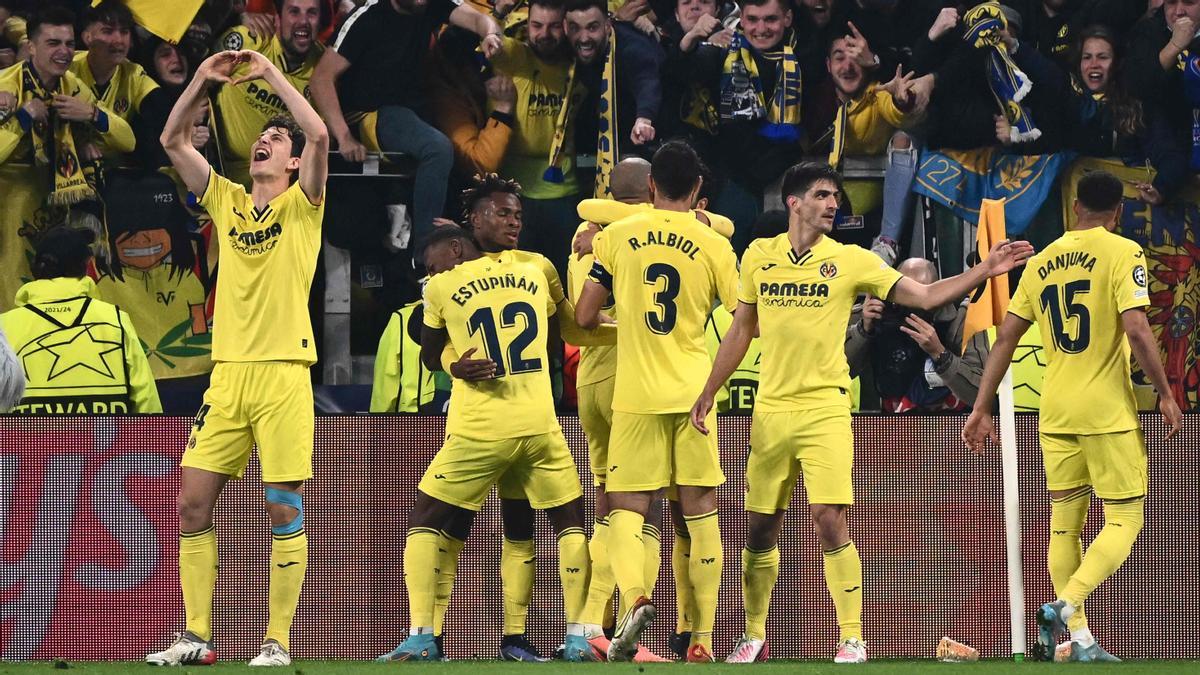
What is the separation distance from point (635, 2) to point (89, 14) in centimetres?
348

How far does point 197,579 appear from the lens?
6.81 meters

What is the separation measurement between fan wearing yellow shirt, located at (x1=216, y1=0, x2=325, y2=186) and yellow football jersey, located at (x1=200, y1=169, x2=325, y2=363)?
375 cm

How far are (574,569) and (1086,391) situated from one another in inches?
91.0

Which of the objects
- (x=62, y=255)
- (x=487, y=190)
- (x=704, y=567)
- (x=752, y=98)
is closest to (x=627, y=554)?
(x=704, y=567)

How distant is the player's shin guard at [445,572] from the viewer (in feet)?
23.8

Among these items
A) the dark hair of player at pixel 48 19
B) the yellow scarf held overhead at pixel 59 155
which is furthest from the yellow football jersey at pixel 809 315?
the dark hair of player at pixel 48 19

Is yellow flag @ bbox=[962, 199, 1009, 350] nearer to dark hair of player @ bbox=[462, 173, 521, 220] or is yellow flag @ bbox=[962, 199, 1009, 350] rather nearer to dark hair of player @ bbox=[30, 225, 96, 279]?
dark hair of player @ bbox=[462, 173, 521, 220]

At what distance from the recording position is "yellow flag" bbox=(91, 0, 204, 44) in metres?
10.6

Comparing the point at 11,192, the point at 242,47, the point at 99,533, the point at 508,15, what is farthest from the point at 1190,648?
the point at 11,192

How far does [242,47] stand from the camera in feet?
34.9

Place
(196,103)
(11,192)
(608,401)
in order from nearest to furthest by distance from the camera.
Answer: (196,103)
(608,401)
(11,192)

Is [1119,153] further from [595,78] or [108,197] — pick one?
[108,197]

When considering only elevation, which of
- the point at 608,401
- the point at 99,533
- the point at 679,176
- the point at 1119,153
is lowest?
the point at 99,533

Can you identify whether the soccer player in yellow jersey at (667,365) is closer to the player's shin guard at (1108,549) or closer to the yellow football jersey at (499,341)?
the yellow football jersey at (499,341)
